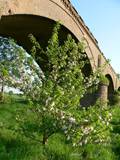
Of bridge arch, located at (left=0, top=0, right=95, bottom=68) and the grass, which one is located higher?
bridge arch, located at (left=0, top=0, right=95, bottom=68)

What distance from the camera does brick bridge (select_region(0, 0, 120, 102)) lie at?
1141 centimetres

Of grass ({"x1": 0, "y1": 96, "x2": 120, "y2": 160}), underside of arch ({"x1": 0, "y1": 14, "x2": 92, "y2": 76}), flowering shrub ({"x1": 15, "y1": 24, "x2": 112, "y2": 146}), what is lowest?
grass ({"x1": 0, "y1": 96, "x2": 120, "y2": 160})

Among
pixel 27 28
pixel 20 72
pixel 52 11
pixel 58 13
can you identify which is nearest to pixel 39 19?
pixel 52 11

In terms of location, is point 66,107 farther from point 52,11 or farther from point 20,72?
point 52,11

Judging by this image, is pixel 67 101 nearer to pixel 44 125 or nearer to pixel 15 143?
pixel 44 125

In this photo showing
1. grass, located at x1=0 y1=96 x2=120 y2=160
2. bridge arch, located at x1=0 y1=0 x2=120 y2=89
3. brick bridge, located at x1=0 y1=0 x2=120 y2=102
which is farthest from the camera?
brick bridge, located at x1=0 y1=0 x2=120 y2=102

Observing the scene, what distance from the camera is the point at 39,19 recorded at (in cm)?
1388

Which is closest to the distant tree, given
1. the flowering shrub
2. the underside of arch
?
the flowering shrub

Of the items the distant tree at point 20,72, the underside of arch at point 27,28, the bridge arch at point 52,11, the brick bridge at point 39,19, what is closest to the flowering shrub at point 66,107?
the distant tree at point 20,72

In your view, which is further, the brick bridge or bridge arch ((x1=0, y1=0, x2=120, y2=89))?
the brick bridge

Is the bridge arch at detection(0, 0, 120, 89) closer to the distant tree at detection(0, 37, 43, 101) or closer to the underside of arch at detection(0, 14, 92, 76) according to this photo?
the underside of arch at detection(0, 14, 92, 76)

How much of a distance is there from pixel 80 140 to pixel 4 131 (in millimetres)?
2053

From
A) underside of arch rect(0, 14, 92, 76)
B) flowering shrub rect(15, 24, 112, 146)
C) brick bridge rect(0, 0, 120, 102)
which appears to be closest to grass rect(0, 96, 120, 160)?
flowering shrub rect(15, 24, 112, 146)

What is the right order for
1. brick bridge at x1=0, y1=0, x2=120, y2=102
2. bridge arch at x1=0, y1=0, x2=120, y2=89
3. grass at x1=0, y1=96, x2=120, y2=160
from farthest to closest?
1. brick bridge at x1=0, y1=0, x2=120, y2=102
2. bridge arch at x1=0, y1=0, x2=120, y2=89
3. grass at x1=0, y1=96, x2=120, y2=160
